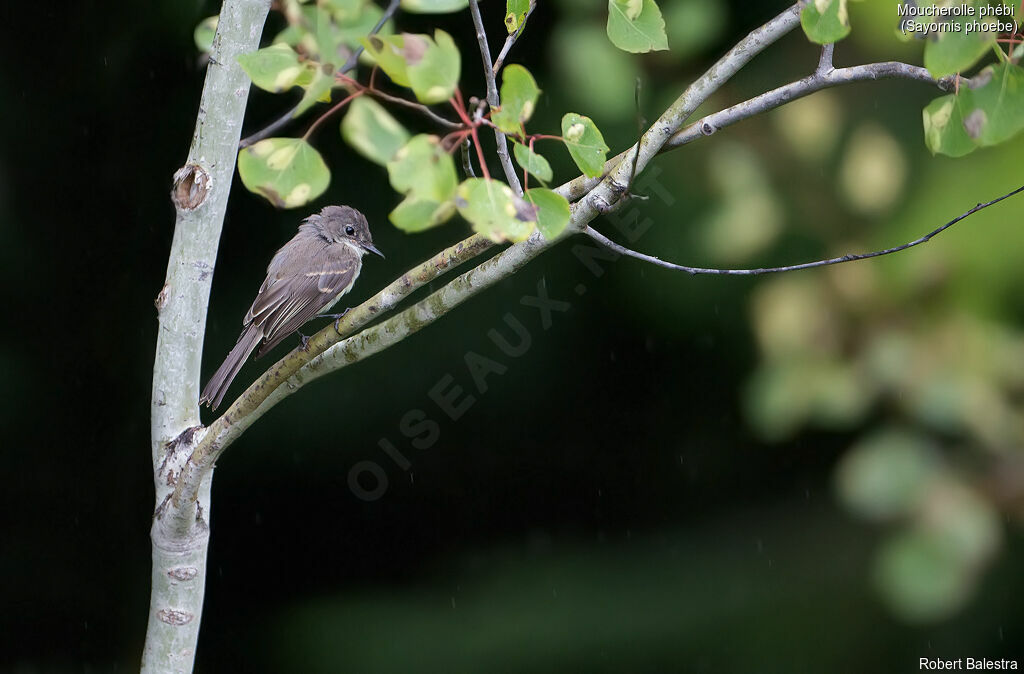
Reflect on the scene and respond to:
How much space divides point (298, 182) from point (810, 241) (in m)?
1.92

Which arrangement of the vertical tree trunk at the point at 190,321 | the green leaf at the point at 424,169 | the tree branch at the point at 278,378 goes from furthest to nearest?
the vertical tree trunk at the point at 190,321 → the tree branch at the point at 278,378 → the green leaf at the point at 424,169

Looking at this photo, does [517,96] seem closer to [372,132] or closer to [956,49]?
[372,132]

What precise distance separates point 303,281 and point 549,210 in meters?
1.70

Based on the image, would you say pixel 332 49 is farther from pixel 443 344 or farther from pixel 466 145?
pixel 443 344

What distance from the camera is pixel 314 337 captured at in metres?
2.06

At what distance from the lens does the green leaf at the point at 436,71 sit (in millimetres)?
1129

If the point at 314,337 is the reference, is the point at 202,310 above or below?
above

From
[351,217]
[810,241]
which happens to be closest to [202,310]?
[351,217]

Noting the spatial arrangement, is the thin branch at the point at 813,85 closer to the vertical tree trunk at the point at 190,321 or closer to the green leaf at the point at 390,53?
the green leaf at the point at 390,53

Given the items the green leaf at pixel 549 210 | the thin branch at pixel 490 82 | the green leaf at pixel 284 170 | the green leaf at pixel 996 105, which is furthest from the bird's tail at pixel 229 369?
the green leaf at pixel 996 105

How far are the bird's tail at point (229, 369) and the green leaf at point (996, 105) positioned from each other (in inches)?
71.6

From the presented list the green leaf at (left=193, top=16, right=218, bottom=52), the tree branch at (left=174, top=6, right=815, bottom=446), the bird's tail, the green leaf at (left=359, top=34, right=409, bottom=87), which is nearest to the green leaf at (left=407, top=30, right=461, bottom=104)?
the green leaf at (left=359, top=34, right=409, bottom=87)

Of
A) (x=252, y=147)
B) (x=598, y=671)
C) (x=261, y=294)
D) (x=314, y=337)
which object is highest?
(x=261, y=294)

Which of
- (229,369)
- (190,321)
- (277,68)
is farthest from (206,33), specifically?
(277,68)
